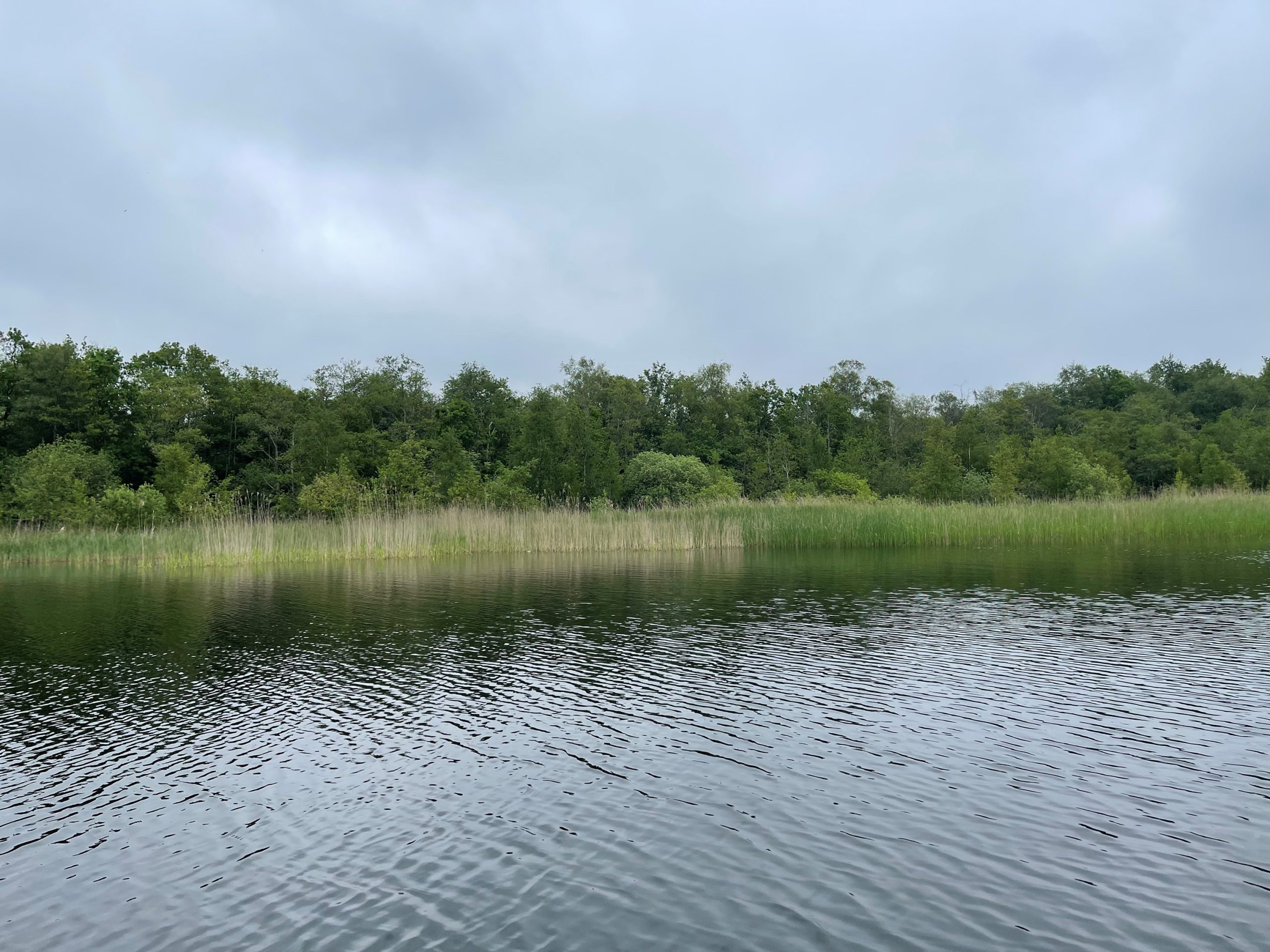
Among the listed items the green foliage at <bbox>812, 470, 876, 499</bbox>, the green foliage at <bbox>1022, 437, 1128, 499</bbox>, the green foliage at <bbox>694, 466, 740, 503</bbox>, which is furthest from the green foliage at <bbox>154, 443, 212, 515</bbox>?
the green foliage at <bbox>1022, 437, 1128, 499</bbox>

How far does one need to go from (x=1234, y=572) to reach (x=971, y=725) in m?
12.0

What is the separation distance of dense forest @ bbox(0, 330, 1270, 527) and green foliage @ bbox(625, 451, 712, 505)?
0.09 m

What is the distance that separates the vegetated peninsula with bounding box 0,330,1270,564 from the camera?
24.5 meters

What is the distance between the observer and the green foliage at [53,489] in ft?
92.3

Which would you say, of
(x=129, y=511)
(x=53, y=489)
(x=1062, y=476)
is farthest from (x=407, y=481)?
(x=1062, y=476)

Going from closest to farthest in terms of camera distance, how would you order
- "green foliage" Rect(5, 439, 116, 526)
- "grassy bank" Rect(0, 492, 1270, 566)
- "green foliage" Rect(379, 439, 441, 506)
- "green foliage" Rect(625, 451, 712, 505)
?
"grassy bank" Rect(0, 492, 1270, 566) < "green foliage" Rect(5, 439, 116, 526) < "green foliage" Rect(379, 439, 441, 506) < "green foliage" Rect(625, 451, 712, 505)

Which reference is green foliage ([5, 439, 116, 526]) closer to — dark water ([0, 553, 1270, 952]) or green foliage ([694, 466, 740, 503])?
dark water ([0, 553, 1270, 952])

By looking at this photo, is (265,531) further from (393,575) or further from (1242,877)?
(1242,877)

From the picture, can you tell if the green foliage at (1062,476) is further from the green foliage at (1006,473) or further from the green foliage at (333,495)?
the green foliage at (333,495)

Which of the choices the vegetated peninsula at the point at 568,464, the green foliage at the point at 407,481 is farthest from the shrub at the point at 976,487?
the green foliage at the point at 407,481

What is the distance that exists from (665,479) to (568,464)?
227 inches

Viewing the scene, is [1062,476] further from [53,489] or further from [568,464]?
[53,489]

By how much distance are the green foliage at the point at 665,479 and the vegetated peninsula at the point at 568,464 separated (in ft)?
0.36

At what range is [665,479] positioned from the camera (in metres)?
37.7
